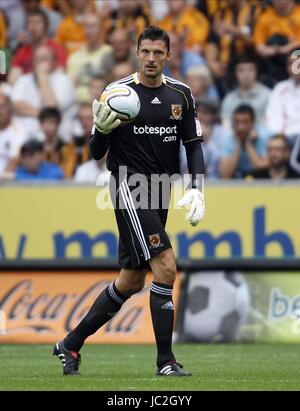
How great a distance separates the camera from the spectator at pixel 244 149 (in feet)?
49.4

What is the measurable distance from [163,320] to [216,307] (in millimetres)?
4581

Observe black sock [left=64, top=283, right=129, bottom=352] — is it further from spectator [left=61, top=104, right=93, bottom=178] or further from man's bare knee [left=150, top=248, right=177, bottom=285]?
spectator [left=61, top=104, right=93, bottom=178]

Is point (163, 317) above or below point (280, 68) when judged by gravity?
below

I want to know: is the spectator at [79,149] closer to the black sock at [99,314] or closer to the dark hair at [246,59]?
the dark hair at [246,59]

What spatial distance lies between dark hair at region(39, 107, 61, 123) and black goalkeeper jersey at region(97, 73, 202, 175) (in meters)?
7.39

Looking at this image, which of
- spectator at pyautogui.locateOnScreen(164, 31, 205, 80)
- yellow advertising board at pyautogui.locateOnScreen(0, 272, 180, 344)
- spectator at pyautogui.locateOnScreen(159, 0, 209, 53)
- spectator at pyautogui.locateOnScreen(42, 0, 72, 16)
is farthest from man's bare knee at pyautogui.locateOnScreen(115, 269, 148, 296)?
spectator at pyautogui.locateOnScreen(42, 0, 72, 16)

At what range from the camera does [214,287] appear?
1284 centimetres

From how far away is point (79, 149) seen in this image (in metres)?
15.6

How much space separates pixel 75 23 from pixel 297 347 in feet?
23.8

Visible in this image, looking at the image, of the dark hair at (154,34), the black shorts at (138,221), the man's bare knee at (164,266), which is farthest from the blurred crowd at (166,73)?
the man's bare knee at (164,266)

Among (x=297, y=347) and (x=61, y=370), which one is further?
(x=297, y=347)

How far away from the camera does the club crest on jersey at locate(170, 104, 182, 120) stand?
839 cm
